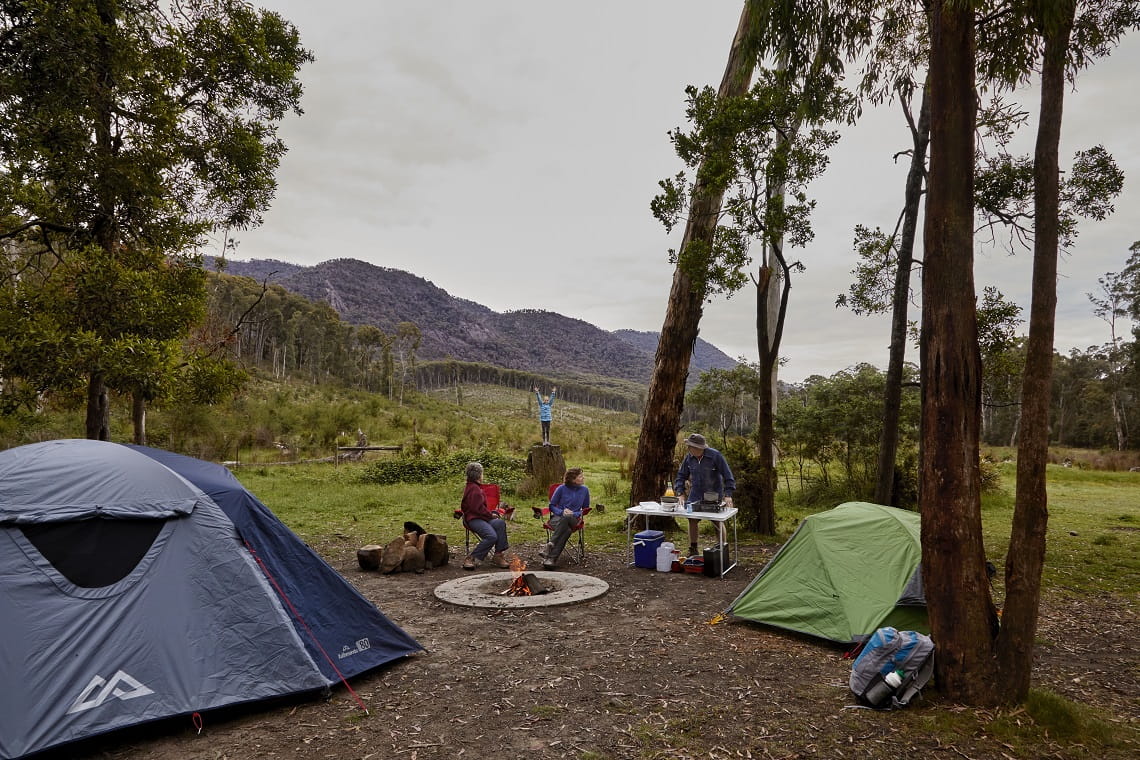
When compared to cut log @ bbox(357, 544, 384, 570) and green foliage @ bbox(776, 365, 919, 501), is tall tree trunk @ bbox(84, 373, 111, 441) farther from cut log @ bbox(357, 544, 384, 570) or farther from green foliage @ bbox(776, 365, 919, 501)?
green foliage @ bbox(776, 365, 919, 501)

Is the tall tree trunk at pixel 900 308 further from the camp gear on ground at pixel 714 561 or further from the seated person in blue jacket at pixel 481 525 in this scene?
the seated person in blue jacket at pixel 481 525

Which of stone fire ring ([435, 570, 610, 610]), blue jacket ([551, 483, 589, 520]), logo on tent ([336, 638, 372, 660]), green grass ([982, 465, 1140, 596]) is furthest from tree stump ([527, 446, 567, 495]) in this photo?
logo on tent ([336, 638, 372, 660])

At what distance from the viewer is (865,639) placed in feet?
17.3

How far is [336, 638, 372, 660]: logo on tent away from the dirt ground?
0.22m

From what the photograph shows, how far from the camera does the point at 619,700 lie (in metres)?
4.44

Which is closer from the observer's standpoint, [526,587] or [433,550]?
[526,587]

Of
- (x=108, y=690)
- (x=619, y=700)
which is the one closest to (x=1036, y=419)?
(x=619, y=700)

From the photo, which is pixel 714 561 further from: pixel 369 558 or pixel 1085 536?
pixel 1085 536

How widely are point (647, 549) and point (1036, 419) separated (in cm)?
524

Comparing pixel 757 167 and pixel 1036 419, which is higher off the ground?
pixel 757 167

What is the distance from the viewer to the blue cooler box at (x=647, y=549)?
27.9 ft

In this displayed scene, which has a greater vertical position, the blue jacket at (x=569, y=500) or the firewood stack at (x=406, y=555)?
the blue jacket at (x=569, y=500)

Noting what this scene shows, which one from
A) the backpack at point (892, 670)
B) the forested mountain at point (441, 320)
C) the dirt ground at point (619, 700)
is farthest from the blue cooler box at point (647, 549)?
the forested mountain at point (441, 320)

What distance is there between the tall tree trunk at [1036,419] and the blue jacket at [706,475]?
4.29 meters
